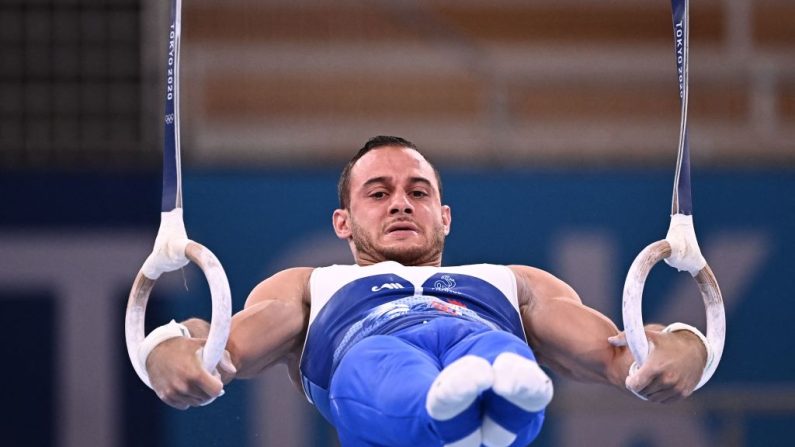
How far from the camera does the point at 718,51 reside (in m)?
7.86

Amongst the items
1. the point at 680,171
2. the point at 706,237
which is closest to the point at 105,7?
the point at 706,237


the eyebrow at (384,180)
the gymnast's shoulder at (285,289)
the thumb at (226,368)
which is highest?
the eyebrow at (384,180)

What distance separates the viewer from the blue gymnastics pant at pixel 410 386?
3312 millimetres

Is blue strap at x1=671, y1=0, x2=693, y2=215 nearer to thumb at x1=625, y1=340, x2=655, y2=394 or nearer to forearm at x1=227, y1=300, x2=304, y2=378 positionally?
thumb at x1=625, y1=340, x2=655, y2=394

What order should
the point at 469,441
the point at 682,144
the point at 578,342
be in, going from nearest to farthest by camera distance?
the point at 469,441 < the point at 682,144 < the point at 578,342

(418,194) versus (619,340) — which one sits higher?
(418,194)

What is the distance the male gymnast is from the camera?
3.31m

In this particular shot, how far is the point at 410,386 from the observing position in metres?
3.33

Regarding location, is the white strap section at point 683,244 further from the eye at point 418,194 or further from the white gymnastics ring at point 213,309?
the white gymnastics ring at point 213,309

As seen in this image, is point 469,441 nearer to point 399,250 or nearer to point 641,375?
point 641,375

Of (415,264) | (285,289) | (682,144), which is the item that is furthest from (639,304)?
(285,289)

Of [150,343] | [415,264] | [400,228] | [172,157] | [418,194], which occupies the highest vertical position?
[172,157]

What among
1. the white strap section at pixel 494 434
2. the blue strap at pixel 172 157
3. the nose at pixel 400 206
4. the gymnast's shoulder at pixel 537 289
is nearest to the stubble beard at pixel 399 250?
the nose at pixel 400 206

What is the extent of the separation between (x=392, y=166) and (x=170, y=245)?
1.05 metres
